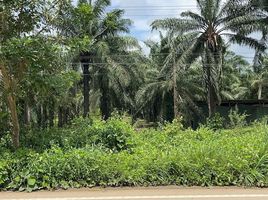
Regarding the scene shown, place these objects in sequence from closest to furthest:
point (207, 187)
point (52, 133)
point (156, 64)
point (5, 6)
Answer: point (207, 187), point (5, 6), point (52, 133), point (156, 64)

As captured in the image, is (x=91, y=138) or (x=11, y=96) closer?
(x=11, y=96)

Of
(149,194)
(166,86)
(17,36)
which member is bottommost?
(149,194)

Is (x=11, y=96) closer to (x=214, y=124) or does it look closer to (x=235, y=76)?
(x=214, y=124)

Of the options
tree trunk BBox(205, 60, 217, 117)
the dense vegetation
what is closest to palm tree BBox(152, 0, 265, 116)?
tree trunk BBox(205, 60, 217, 117)

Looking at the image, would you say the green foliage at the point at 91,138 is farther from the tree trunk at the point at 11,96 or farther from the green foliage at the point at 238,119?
the green foliage at the point at 238,119

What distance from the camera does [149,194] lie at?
7.98 metres

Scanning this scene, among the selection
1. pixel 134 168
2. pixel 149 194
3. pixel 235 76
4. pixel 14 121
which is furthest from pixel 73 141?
pixel 235 76

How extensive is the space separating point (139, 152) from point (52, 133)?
307cm

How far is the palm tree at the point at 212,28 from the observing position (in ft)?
110

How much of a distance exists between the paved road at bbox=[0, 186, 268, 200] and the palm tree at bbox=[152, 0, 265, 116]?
83.6ft

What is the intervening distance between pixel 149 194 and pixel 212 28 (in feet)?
92.1

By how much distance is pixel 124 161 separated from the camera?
29.7 feet

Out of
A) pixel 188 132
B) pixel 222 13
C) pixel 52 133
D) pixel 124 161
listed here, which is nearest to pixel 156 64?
pixel 222 13

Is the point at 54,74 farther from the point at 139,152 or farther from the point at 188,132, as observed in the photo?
the point at 188,132
